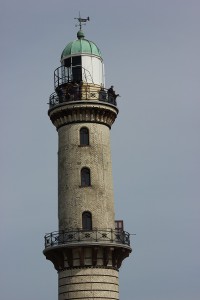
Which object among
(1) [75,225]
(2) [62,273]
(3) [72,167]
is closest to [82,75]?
(3) [72,167]

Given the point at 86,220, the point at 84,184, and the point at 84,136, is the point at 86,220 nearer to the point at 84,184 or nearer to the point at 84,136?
the point at 84,184

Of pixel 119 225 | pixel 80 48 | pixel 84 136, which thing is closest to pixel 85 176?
pixel 84 136

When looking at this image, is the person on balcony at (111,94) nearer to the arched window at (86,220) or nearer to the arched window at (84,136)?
the arched window at (84,136)

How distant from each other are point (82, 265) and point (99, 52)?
53.5ft

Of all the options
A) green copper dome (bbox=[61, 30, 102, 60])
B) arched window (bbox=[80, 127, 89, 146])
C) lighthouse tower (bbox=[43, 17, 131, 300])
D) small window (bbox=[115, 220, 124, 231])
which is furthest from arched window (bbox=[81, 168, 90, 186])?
green copper dome (bbox=[61, 30, 102, 60])

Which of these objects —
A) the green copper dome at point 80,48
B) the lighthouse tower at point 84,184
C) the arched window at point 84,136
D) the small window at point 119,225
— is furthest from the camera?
the green copper dome at point 80,48

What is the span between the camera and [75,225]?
47.2 m

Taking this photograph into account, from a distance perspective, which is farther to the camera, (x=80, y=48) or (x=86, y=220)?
(x=80, y=48)

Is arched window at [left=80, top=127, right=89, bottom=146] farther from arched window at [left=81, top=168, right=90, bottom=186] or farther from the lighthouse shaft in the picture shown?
arched window at [left=81, top=168, right=90, bottom=186]

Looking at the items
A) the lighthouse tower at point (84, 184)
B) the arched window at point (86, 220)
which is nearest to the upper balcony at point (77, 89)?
the lighthouse tower at point (84, 184)

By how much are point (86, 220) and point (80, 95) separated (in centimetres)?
903

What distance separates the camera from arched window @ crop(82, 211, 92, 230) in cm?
4725

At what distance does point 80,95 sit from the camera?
50031 mm

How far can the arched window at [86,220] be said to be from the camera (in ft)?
155
